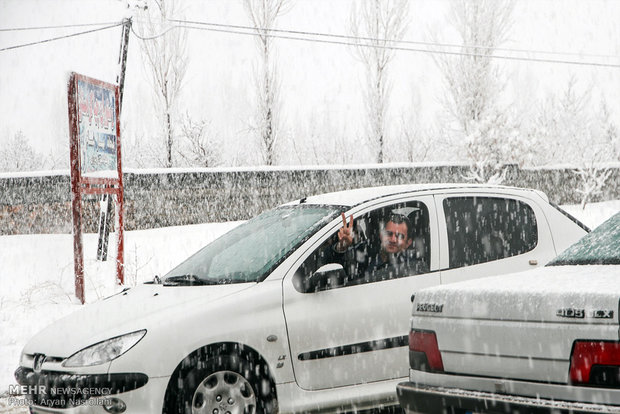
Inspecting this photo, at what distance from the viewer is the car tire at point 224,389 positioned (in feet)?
14.8

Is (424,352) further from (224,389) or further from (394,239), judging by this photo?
(394,239)

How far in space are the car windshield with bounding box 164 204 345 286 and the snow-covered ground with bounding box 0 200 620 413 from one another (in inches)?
79.9

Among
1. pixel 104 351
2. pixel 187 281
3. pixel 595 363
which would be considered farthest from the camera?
pixel 187 281

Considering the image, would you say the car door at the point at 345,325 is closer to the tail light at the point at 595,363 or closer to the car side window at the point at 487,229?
the car side window at the point at 487,229

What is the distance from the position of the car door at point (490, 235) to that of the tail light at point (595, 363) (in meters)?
2.23

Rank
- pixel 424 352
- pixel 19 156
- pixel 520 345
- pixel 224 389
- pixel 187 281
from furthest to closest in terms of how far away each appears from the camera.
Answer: pixel 19 156, pixel 187 281, pixel 224 389, pixel 424 352, pixel 520 345

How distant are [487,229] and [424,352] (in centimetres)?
220

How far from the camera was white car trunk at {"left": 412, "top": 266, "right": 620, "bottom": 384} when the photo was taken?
10.9 feet

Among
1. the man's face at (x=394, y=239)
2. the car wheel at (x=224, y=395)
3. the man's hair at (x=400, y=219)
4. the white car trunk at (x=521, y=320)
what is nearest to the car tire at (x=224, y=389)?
the car wheel at (x=224, y=395)

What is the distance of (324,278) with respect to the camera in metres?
4.96

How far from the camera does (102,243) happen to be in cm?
1719

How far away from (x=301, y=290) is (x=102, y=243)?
13066 millimetres

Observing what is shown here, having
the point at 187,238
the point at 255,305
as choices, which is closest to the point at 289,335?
the point at 255,305

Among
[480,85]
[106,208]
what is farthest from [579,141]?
[106,208]
